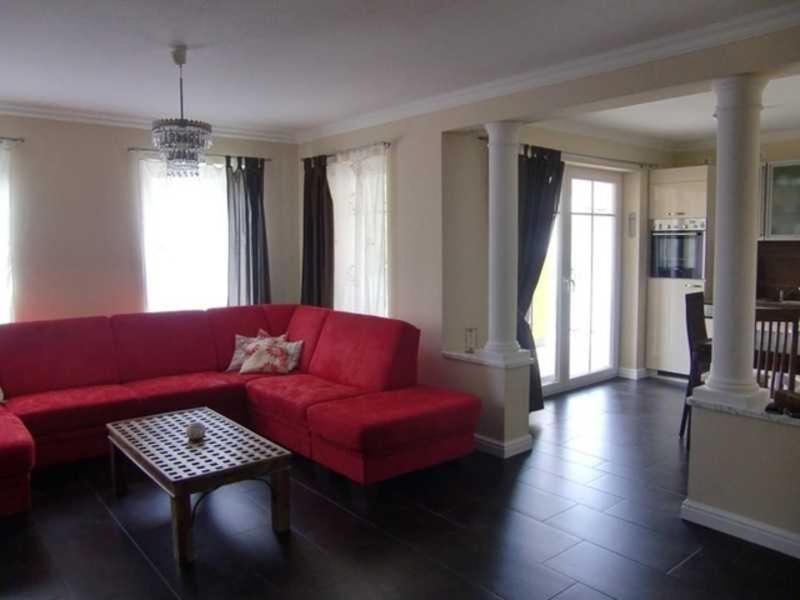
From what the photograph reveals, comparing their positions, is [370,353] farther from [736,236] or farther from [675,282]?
[675,282]

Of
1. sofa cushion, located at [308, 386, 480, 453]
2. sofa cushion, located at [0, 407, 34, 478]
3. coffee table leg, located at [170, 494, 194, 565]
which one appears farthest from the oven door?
sofa cushion, located at [0, 407, 34, 478]

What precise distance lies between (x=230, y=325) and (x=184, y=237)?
0.86 m

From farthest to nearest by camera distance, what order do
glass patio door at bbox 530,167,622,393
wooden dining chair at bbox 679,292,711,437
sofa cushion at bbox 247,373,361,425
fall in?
1. glass patio door at bbox 530,167,622,393
2. wooden dining chair at bbox 679,292,711,437
3. sofa cushion at bbox 247,373,361,425

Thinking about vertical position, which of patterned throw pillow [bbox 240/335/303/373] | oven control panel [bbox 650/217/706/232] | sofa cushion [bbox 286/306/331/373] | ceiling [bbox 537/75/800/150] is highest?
ceiling [bbox 537/75/800/150]

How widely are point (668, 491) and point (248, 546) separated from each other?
7.64 feet

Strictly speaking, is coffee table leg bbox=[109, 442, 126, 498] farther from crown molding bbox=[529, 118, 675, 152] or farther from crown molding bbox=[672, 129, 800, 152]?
crown molding bbox=[672, 129, 800, 152]

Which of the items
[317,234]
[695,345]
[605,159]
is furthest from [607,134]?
[317,234]

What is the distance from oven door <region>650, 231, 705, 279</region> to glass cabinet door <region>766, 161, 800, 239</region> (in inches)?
24.8

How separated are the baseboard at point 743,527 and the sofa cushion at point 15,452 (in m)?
3.38

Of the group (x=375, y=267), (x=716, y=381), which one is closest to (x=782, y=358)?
(x=716, y=381)

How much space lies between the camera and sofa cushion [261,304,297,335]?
5438 millimetres

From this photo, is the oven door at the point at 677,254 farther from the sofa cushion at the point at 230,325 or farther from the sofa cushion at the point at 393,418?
the sofa cushion at the point at 230,325

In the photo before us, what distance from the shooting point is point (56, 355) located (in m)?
4.43

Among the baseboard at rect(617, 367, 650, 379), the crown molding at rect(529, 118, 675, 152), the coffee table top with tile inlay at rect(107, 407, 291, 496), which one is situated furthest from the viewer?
the baseboard at rect(617, 367, 650, 379)
